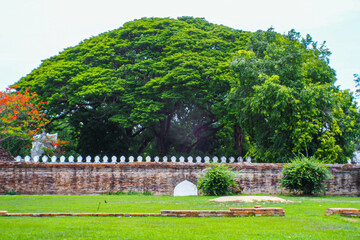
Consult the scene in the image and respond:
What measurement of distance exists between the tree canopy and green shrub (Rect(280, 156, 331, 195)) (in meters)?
4.73

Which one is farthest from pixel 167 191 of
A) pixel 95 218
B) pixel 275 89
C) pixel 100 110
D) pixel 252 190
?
pixel 100 110

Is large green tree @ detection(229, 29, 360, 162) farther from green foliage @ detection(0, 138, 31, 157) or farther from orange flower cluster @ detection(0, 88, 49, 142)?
green foliage @ detection(0, 138, 31, 157)

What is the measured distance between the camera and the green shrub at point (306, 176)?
12.7 metres

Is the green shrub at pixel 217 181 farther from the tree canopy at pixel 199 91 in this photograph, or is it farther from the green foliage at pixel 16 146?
the green foliage at pixel 16 146

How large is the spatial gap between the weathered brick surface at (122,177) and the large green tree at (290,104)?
206cm

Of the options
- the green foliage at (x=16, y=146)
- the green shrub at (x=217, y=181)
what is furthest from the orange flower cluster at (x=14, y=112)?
the green shrub at (x=217, y=181)

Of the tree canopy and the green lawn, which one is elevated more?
the tree canopy

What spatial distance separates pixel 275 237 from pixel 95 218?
3.25 meters

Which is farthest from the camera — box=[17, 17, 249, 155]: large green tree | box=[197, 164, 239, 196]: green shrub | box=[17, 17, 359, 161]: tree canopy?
box=[17, 17, 249, 155]: large green tree

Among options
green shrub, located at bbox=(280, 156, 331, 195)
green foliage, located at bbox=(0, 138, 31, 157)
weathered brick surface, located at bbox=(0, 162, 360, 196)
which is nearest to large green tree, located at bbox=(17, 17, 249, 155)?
green foliage, located at bbox=(0, 138, 31, 157)

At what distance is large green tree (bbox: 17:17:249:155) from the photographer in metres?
22.5

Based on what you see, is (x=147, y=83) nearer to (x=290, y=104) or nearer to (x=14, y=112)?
(x=14, y=112)

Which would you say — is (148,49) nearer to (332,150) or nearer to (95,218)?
(332,150)

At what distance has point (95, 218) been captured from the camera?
21.7 feet
